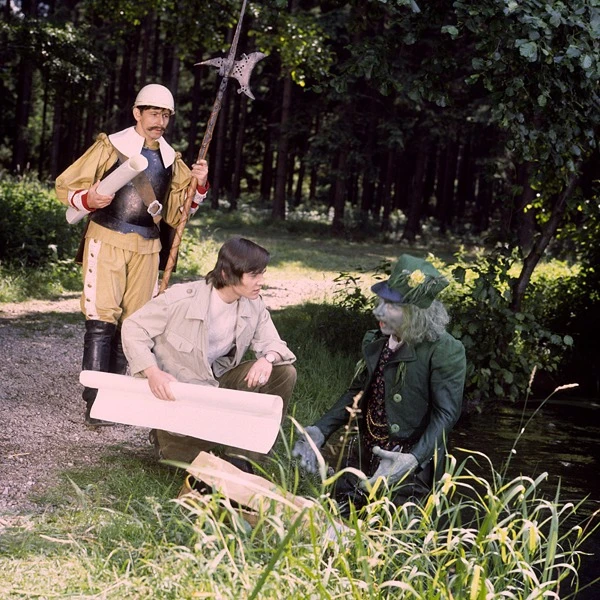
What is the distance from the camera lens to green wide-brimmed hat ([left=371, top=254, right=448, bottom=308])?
15.3ft

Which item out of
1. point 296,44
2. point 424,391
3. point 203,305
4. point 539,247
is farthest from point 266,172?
point 424,391

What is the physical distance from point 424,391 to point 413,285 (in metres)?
0.56

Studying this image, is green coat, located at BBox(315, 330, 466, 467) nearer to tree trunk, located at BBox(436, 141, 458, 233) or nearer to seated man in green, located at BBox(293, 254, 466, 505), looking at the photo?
seated man in green, located at BBox(293, 254, 466, 505)

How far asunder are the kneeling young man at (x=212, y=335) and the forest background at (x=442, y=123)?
6.84 ft

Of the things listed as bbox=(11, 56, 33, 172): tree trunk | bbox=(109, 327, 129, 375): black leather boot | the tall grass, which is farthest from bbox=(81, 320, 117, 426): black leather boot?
bbox=(11, 56, 33, 172): tree trunk

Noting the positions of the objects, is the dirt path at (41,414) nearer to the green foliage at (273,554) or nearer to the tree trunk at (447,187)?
the green foliage at (273,554)

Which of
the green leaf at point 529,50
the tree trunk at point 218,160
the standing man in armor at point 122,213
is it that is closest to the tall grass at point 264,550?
the standing man in armor at point 122,213

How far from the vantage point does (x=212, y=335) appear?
17.2 ft

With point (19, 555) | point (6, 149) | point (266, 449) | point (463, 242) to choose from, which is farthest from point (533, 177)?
point (6, 149)

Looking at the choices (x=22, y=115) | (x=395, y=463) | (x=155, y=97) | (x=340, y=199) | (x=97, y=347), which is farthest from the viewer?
(x=22, y=115)

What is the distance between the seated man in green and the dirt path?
1439 mm

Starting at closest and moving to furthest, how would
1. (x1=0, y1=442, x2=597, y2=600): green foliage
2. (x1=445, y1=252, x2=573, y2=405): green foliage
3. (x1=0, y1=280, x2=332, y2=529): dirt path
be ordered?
1. (x1=0, y1=442, x2=597, y2=600): green foliage
2. (x1=0, y1=280, x2=332, y2=529): dirt path
3. (x1=445, y1=252, x2=573, y2=405): green foliage

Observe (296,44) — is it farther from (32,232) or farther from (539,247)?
(539,247)

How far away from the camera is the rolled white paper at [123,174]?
570cm
